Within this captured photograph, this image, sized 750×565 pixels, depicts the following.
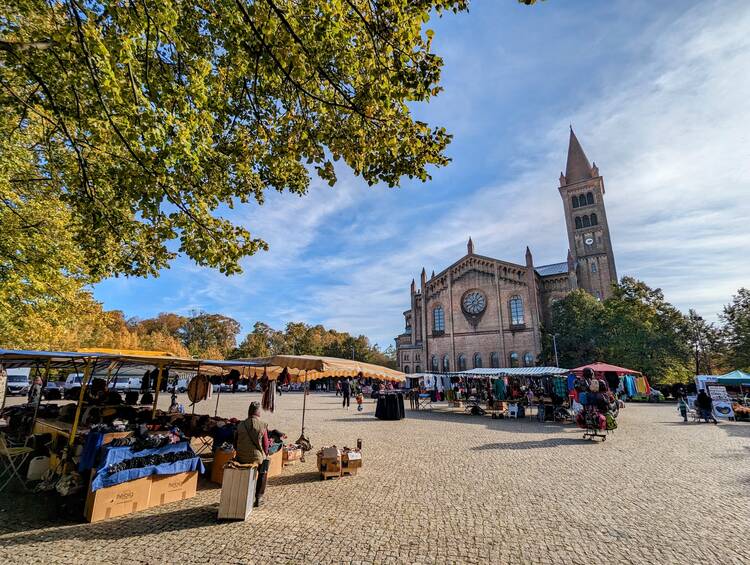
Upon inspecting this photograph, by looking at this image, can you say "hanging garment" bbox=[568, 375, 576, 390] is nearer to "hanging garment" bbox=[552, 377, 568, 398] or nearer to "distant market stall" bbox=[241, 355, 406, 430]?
"hanging garment" bbox=[552, 377, 568, 398]

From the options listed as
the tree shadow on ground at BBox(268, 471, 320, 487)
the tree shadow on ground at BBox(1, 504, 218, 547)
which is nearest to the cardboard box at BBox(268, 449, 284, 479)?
the tree shadow on ground at BBox(268, 471, 320, 487)

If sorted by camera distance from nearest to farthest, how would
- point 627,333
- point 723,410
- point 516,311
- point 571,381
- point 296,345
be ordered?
point 723,410 → point 571,381 → point 627,333 → point 516,311 → point 296,345

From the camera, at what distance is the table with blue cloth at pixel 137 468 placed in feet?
17.6

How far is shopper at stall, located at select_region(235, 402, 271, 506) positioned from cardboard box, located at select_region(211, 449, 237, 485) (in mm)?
1511

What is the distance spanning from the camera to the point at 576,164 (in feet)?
192

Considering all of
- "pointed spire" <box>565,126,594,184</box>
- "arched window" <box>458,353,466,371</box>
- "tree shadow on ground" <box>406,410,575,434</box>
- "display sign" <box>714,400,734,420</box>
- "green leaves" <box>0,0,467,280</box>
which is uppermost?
"pointed spire" <box>565,126,594,184</box>

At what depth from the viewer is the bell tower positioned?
163 feet

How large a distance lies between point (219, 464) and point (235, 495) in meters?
2.34

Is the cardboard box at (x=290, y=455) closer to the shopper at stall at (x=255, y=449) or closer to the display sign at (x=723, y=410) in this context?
the shopper at stall at (x=255, y=449)

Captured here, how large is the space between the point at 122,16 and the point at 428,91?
155 inches

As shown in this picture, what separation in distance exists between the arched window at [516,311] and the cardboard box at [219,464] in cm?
4271

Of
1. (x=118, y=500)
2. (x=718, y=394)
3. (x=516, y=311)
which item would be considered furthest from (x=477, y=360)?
(x=118, y=500)

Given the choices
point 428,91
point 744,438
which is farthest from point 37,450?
point 744,438

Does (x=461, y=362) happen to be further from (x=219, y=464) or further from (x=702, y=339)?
(x=219, y=464)
